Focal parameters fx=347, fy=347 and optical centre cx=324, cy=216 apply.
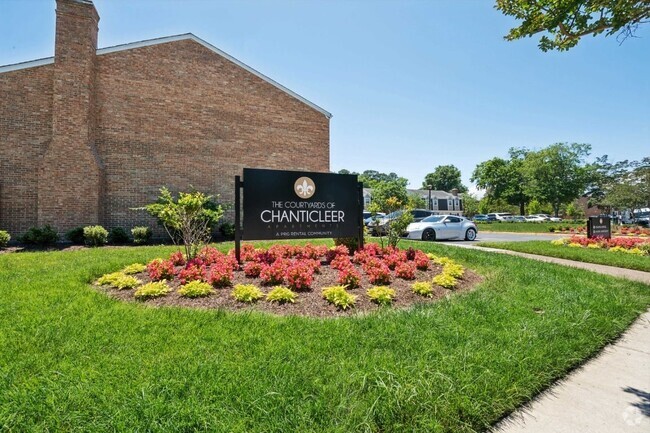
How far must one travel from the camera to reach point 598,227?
1335cm

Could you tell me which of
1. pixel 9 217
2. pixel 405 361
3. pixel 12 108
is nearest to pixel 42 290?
pixel 405 361

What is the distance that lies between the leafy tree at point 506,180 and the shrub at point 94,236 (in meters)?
58.8

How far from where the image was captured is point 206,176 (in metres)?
14.3

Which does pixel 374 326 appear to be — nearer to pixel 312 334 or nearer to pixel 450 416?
pixel 312 334

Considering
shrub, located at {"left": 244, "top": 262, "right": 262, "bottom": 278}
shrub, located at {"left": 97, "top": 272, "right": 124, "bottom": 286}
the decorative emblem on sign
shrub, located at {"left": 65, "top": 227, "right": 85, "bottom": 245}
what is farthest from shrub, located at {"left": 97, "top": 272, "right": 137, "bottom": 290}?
shrub, located at {"left": 65, "top": 227, "right": 85, "bottom": 245}

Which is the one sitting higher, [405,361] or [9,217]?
[9,217]

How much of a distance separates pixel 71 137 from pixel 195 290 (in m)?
10.5

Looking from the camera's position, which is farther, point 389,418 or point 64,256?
point 64,256

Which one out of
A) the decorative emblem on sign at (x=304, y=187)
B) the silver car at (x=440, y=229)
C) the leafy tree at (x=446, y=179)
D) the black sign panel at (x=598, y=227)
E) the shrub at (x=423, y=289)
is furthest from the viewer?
the leafy tree at (x=446, y=179)

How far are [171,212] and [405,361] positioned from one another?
5025 millimetres

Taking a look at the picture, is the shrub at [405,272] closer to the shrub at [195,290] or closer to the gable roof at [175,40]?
the shrub at [195,290]

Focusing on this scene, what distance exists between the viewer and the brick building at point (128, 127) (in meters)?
11.6

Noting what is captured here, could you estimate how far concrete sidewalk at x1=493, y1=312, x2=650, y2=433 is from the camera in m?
2.28

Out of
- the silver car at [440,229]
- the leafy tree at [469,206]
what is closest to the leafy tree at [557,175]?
the leafy tree at [469,206]
